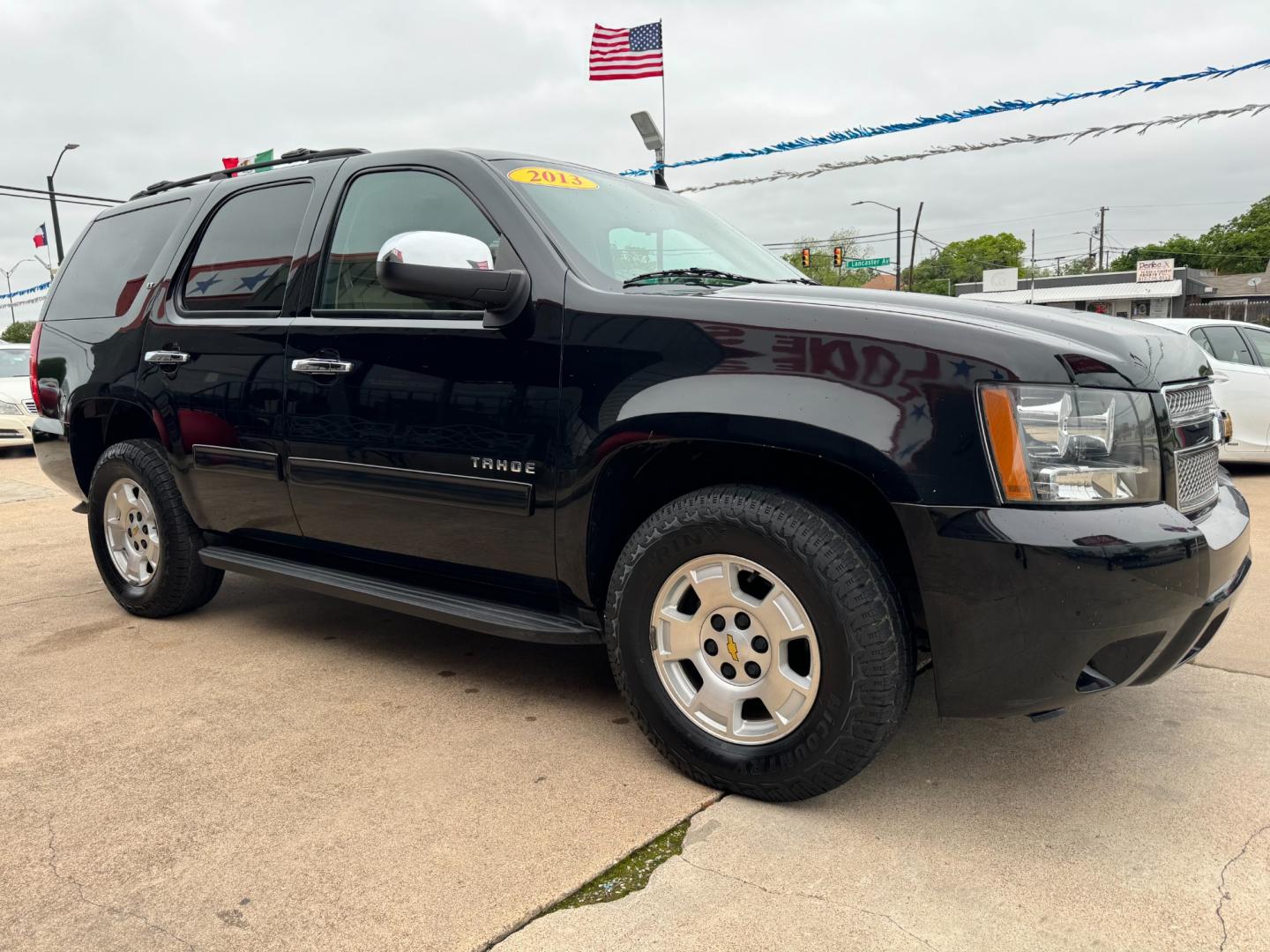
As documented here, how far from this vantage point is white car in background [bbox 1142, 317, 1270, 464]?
8.16m

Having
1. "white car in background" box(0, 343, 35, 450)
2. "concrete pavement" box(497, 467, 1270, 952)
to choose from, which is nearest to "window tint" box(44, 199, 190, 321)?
"concrete pavement" box(497, 467, 1270, 952)

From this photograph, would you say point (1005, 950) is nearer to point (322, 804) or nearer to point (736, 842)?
point (736, 842)

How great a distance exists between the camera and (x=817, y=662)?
2393 millimetres

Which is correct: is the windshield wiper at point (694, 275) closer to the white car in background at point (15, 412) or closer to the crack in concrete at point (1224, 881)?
the crack in concrete at point (1224, 881)

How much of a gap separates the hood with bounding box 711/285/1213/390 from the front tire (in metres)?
0.50

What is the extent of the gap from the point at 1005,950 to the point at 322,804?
5.43ft

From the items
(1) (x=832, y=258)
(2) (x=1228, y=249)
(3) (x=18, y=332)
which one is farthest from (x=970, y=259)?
(3) (x=18, y=332)

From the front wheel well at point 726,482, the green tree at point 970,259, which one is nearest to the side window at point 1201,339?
the front wheel well at point 726,482

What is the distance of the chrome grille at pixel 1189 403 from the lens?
2.41 metres

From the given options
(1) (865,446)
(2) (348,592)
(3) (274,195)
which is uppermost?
(3) (274,195)

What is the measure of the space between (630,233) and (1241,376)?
7.16 metres

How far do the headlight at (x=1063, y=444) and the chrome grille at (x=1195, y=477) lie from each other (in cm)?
20

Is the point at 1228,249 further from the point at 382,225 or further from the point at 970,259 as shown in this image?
the point at 382,225

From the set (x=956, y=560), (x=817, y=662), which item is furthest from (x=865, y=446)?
Answer: (x=817, y=662)
